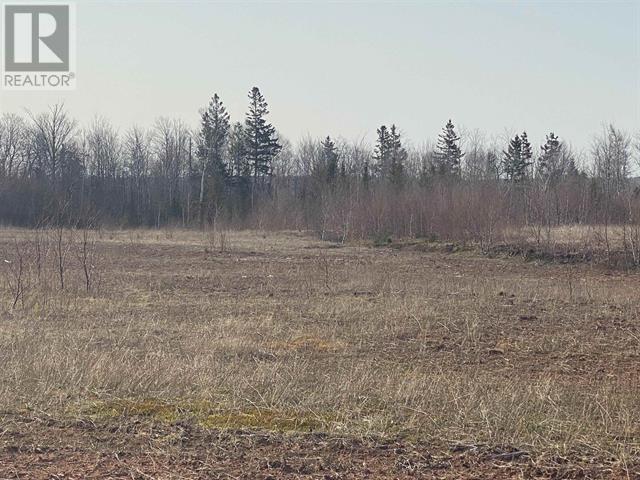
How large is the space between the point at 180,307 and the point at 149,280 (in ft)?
14.0

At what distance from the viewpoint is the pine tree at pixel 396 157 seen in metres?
47.4

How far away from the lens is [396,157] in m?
58.3

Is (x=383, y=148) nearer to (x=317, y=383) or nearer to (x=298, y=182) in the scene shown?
(x=298, y=182)

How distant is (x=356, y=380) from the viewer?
5.46 m

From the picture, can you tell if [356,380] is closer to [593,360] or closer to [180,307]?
[593,360]

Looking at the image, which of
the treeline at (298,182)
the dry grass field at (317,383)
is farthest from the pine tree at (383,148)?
the dry grass field at (317,383)

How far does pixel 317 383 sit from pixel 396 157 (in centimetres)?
5429

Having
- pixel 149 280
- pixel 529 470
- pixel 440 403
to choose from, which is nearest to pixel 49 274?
pixel 149 280

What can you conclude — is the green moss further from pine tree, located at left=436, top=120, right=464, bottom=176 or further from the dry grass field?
pine tree, located at left=436, top=120, right=464, bottom=176

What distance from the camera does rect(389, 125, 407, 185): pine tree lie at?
47366 mm

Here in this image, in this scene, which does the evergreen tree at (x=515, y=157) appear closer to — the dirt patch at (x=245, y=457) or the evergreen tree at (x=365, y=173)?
the evergreen tree at (x=365, y=173)

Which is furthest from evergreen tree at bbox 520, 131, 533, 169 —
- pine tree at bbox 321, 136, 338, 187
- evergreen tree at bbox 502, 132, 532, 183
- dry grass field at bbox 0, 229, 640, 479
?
dry grass field at bbox 0, 229, 640, 479

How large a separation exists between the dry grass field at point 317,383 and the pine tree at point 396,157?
35215mm

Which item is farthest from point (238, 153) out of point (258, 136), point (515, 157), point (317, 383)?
point (317, 383)
